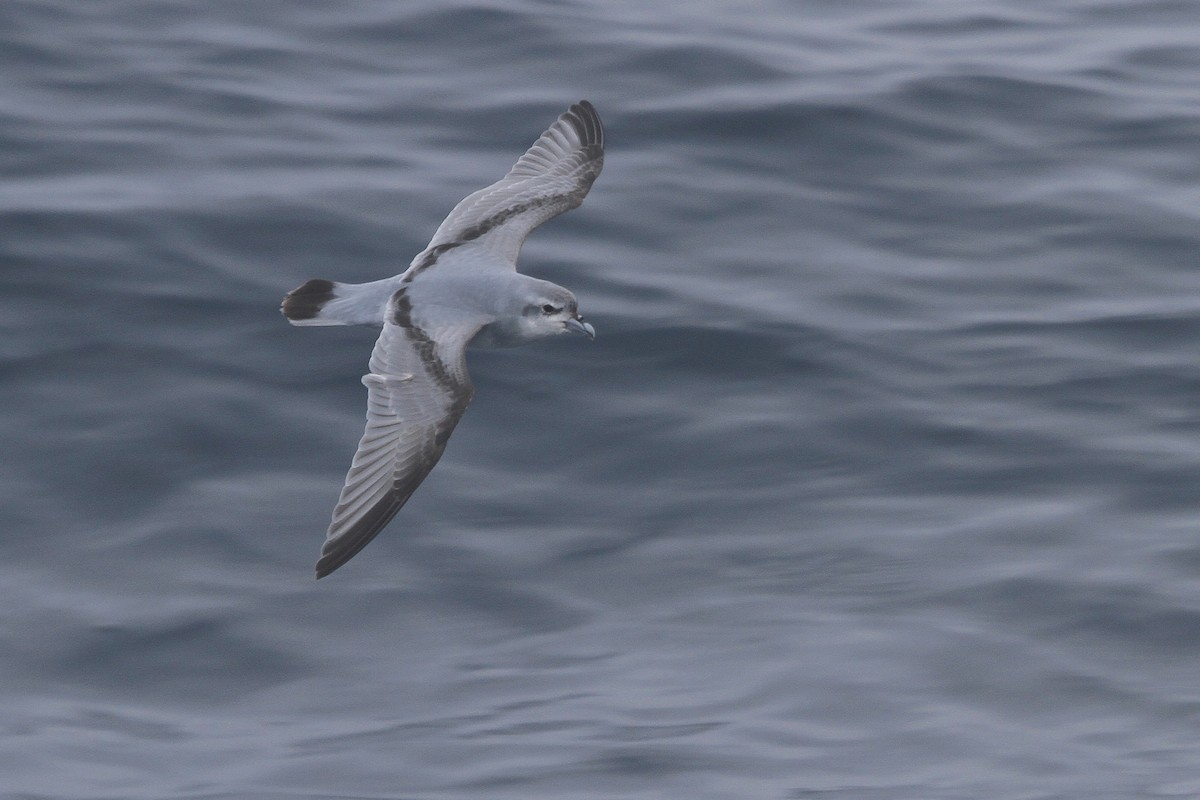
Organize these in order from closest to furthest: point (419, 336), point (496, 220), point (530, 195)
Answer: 1. point (419, 336)
2. point (496, 220)
3. point (530, 195)

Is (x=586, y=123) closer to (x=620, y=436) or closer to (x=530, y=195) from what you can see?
(x=530, y=195)

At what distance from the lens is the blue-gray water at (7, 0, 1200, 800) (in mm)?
8523

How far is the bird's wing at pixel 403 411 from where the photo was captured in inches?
305

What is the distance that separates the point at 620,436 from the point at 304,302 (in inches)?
99.3

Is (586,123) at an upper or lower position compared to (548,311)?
upper

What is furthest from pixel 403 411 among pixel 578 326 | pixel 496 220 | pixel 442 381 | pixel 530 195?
pixel 530 195

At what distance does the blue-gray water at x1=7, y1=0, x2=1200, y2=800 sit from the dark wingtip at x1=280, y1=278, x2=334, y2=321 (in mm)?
1552

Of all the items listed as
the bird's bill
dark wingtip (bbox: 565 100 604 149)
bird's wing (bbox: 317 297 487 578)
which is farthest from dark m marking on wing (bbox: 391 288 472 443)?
dark wingtip (bbox: 565 100 604 149)

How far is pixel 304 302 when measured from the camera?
27.6ft

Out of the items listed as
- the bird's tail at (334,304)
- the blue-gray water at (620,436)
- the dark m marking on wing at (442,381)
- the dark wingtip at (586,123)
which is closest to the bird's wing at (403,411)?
the dark m marking on wing at (442,381)

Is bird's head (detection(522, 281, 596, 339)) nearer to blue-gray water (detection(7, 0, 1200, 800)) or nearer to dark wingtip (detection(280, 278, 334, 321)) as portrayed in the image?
dark wingtip (detection(280, 278, 334, 321))

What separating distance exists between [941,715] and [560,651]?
6.30ft

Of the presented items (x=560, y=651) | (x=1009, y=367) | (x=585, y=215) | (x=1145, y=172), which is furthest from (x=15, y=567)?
(x=1145, y=172)

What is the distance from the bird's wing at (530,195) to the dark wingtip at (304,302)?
0.49 metres
